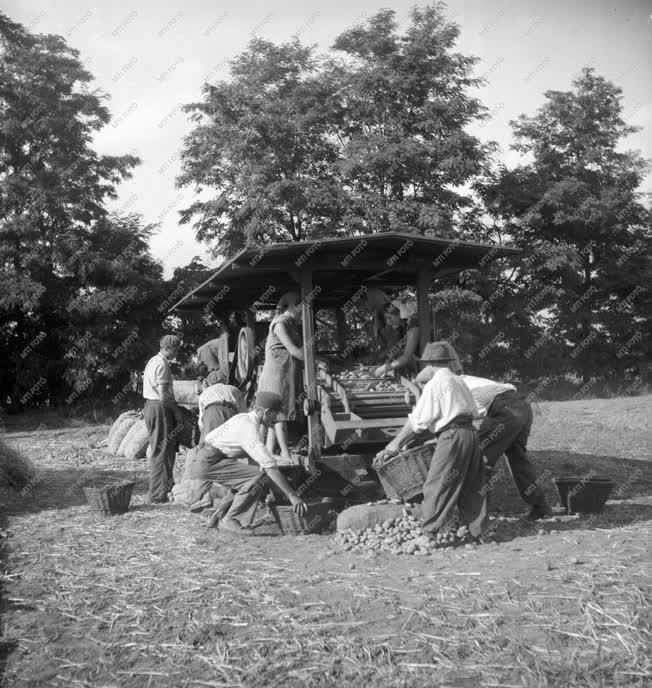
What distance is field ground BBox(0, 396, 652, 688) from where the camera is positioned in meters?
3.74

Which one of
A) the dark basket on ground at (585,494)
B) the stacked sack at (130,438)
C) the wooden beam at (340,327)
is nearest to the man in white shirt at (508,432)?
the dark basket on ground at (585,494)

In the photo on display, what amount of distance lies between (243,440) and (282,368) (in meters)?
1.50

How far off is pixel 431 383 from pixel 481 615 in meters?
2.21

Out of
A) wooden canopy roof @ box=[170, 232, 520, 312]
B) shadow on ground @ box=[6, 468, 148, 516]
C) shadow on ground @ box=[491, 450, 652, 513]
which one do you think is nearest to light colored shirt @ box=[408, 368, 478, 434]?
wooden canopy roof @ box=[170, 232, 520, 312]

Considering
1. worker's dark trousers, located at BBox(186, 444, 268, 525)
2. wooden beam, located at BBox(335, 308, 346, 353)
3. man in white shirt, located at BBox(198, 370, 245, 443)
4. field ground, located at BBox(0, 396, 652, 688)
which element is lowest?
field ground, located at BBox(0, 396, 652, 688)

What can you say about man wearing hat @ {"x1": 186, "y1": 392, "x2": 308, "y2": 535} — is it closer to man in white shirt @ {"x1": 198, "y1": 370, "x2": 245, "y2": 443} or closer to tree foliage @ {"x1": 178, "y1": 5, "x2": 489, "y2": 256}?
man in white shirt @ {"x1": 198, "y1": 370, "x2": 245, "y2": 443}

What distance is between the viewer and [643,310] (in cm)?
2650

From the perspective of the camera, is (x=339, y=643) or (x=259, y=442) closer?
(x=339, y=643)

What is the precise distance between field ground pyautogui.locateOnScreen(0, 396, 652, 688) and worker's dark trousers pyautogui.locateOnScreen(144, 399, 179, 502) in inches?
35.3

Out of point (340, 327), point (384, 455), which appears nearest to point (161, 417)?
point (384, 455)

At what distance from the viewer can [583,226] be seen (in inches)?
1025

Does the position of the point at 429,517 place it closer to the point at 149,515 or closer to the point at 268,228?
the point at 149,515

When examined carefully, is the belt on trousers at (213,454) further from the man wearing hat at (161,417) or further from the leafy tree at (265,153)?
the leafy tree at (265,153)

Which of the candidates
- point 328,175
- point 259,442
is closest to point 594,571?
point 259,442
